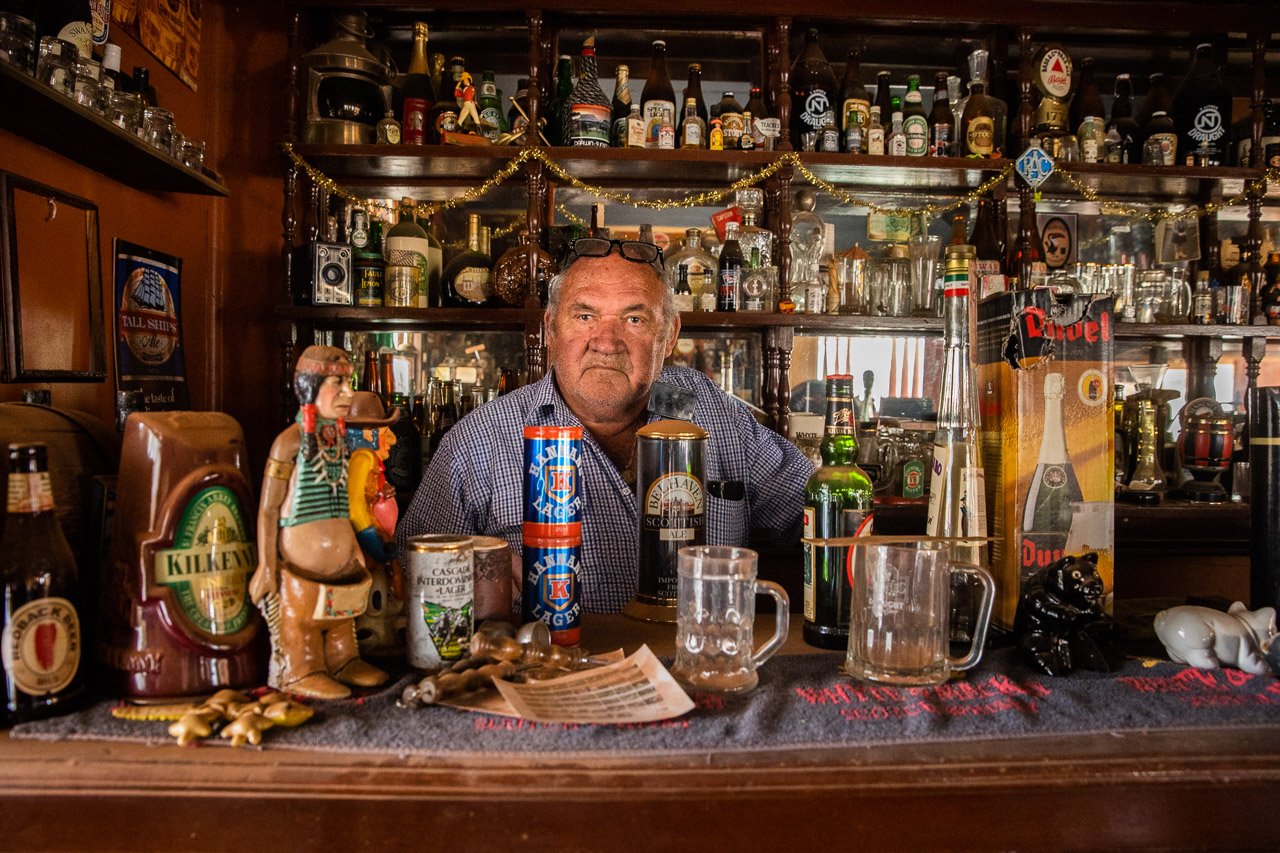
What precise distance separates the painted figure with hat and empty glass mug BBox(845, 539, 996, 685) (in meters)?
0.47

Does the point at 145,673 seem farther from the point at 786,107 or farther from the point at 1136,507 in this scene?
the point at 1136,507

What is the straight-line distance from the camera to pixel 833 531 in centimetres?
96

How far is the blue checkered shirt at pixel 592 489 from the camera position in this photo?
1681 millimetres

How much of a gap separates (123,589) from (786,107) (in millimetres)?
2258

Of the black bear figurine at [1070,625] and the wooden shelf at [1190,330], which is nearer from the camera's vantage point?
the black bear figurine at [1070,625]

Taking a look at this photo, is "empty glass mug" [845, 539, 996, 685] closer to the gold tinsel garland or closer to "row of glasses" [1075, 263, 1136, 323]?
the gold tinsel garland

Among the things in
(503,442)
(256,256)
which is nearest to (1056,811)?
(503,442)

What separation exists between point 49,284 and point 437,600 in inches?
48.3

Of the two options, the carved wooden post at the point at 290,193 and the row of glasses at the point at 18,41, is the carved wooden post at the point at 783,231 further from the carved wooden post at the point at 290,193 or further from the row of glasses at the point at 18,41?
the row of glasses at the point at 18,41

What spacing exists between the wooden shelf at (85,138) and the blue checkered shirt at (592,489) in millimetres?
801

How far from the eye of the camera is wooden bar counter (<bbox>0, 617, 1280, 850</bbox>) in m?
0.60

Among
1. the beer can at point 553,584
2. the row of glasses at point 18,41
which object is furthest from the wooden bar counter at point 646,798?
the row of glasses at point 18,41

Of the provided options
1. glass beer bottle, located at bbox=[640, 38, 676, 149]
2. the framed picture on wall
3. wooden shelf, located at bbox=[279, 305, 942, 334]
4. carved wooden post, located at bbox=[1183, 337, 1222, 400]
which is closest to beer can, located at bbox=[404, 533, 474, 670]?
wooden shelf, located at bbox=[279, 305, 942, 334]

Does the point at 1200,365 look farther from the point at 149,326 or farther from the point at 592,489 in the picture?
the point at 149,326
